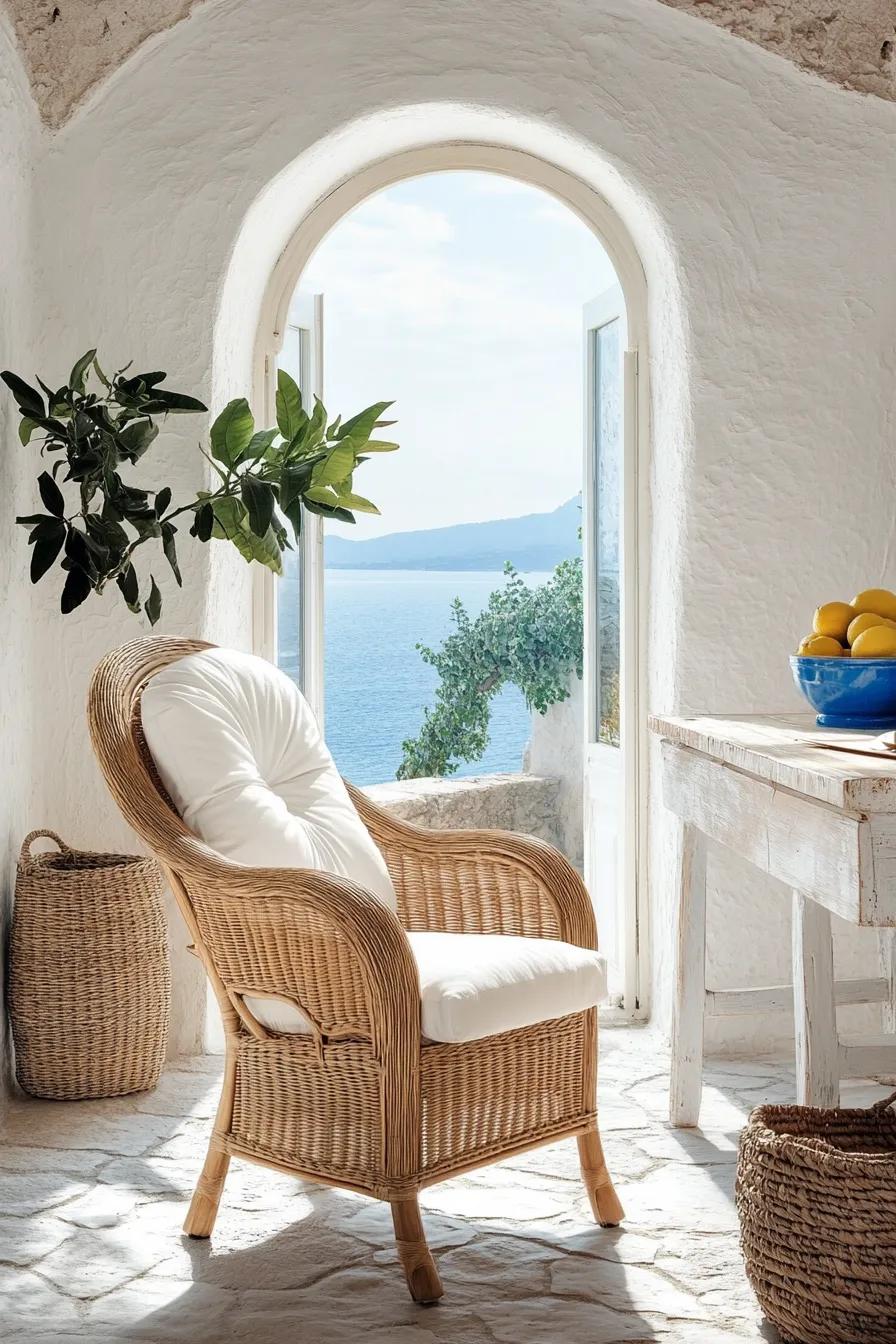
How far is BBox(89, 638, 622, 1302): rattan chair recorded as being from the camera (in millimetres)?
1827

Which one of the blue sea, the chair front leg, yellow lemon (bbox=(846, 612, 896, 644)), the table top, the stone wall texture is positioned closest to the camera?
the table top

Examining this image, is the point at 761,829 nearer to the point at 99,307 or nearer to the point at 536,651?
the point at 99,307

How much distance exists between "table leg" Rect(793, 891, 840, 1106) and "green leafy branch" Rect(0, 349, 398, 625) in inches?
48.0

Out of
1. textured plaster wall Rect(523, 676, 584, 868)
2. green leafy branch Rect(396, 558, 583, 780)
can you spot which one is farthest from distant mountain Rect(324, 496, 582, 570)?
textured plaster wall Rect(523, 676, 584, 868)

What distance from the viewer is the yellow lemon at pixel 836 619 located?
223cm

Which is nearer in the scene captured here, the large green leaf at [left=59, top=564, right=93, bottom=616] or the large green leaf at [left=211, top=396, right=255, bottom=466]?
the large green leaf at [left=59, top=564, right=93, bottom=616]

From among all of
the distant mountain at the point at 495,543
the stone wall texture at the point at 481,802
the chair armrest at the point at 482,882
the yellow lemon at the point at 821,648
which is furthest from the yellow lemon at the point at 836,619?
the distant mountain at the point at 495,543

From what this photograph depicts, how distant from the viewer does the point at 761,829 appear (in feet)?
6.50

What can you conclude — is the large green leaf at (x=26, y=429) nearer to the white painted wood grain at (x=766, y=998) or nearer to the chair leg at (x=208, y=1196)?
the chair leg at (x=208, y=1196)

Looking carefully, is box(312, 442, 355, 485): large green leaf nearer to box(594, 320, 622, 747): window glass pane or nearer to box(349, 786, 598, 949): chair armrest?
box(349, 786, 598, 949): chair armrest

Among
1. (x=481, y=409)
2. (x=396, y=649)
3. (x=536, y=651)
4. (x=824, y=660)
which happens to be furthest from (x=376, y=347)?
(x=824, y=660)

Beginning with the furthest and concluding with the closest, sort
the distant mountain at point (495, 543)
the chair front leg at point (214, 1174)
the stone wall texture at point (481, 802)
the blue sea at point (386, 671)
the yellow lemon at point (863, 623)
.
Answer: the blue sea at point (386, 671) → the distant mountain at point (495, 543) → the stone wall texture at point (481, 802) → the yellow lemon at point (863, 623) → the chair front leg at point (214, 1174)

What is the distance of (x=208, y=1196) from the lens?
2.07 meters

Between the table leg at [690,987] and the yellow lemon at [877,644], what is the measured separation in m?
0.61
